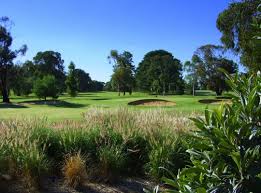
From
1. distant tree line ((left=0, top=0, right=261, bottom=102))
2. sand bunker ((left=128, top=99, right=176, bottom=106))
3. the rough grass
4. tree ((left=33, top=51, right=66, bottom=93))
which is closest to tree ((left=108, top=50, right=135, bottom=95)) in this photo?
distant tree line ((left=0, top=0, right=261, bottom=102))

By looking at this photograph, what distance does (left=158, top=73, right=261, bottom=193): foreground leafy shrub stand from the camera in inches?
86.0

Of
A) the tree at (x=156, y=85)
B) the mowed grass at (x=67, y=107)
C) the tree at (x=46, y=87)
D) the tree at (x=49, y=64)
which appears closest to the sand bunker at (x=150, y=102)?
the mowed grass at (x=67, y=107)

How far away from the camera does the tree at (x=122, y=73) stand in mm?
76062

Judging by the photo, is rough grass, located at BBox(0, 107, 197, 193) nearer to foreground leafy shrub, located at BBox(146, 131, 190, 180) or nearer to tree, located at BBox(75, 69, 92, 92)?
foreground leafy shrub, located at BBox(146, 131, 190, 180)

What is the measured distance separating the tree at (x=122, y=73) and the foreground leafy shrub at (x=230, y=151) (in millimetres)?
73088

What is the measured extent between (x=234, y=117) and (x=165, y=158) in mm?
6713

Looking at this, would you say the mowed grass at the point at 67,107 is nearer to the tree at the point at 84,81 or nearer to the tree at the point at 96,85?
the tree at the point at 84,81

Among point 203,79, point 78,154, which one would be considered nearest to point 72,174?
point 78,154

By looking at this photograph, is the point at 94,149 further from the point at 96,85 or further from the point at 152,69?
the point at 96,85

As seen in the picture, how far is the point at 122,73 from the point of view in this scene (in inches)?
2972

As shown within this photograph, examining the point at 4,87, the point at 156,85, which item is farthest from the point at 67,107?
the point at 156,85

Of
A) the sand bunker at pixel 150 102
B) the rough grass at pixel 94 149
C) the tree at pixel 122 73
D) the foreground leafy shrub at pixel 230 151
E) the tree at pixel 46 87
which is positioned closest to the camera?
the foreground leafy shrub at pixel 230 151

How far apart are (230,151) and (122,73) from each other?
7342 centimetres

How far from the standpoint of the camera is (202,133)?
2355 millimetres
